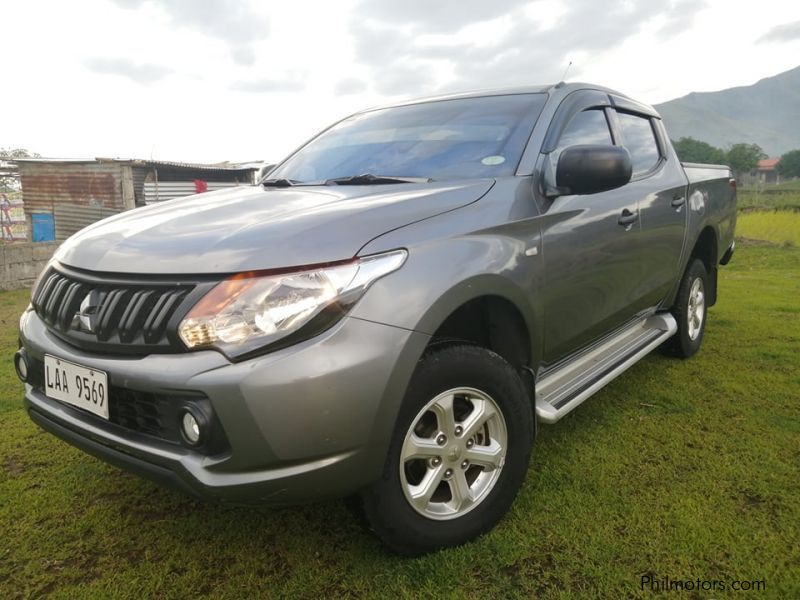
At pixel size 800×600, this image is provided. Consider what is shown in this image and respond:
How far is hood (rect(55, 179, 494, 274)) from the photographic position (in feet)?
5.14

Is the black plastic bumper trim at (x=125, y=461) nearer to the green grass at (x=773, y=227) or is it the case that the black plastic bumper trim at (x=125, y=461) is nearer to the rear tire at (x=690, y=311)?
the rear tire at (x=690, y=311)

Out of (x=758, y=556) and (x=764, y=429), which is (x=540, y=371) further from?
(x=764, y=429)

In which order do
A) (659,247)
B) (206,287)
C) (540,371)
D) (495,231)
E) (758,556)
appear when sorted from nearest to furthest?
(206,287) → (758,556) → (495,231) → (540,371) → (659,247)

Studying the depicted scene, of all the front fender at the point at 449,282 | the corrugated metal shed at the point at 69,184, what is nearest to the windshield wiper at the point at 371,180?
the front fender at the point at 449,282

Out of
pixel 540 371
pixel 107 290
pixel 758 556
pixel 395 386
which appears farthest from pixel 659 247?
pixel 107 290

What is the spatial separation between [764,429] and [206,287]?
8.68ft

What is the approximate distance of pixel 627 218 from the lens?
2730 millimetres

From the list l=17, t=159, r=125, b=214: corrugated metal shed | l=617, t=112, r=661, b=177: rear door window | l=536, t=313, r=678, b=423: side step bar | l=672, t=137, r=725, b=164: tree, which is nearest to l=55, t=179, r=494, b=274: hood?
l=536, t=313, r=678, b=423: side step bar

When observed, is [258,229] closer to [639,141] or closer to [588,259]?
[588,259]

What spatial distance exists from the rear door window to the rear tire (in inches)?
32.8

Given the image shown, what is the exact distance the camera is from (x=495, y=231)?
195 cm

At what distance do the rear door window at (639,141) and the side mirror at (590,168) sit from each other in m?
0.96

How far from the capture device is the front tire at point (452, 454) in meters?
1.69

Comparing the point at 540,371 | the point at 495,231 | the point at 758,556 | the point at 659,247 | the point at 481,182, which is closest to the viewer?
the point at 758,556
